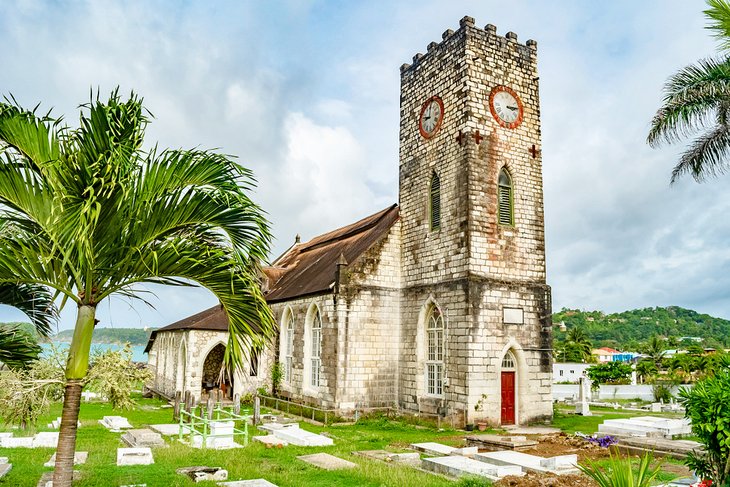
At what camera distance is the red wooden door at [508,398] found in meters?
21.3

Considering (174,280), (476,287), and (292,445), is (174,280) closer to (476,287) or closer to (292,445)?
(292,445)

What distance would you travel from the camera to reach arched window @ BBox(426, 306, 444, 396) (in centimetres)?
2236

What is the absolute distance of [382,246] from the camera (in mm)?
24922

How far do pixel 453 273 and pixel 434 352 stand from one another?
3.35 m

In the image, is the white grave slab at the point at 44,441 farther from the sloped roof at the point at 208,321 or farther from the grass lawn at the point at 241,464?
the sloped roof at the point at 208,321

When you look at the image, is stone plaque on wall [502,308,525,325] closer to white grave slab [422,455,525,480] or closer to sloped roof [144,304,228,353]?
white grave slab [422,455,525,480]

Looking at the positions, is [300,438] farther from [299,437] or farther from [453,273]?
[453,273]

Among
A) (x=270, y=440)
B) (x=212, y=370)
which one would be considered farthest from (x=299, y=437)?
(x=212, y=370)

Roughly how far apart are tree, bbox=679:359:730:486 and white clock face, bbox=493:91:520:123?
15.6m

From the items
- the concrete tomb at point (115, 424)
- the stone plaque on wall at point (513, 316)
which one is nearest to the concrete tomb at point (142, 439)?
the concrete tomb at point (115, 424)

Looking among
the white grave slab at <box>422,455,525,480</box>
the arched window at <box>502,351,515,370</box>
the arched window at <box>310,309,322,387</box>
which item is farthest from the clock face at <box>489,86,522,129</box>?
the white grave slab at <box>422,455,525,480</box>

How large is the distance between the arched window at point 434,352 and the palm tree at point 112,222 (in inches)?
609

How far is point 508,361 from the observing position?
71.8ft

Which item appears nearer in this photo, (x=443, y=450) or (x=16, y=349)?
(x=16, y=349)
